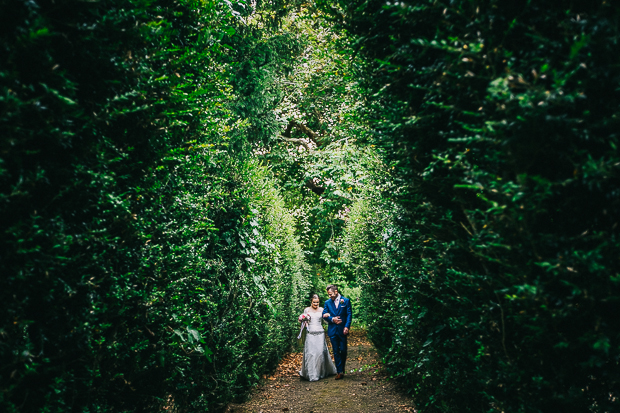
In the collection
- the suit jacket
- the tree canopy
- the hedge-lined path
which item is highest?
the tree canopy

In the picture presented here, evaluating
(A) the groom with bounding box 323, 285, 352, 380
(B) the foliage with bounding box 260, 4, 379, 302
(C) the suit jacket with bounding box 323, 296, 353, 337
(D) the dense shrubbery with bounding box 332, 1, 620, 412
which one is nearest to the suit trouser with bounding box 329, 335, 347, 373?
(A) the groom with bounding box 323, 285, 352, 380

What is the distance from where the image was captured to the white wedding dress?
10.3 metres

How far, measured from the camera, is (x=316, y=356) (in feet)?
33.8

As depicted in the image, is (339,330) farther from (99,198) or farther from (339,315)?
(99,198)

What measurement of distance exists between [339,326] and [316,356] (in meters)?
1.14

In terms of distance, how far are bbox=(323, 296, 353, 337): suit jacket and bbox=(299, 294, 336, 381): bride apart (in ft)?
1.32

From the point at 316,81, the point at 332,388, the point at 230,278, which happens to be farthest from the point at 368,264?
the point at 316,81

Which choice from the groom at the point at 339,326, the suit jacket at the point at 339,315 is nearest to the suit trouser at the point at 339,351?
the groom at the point at 339,326

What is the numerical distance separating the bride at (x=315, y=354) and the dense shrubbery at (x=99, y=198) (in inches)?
A: 217

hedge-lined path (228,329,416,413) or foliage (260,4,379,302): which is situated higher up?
foliage (260,4,379,302)

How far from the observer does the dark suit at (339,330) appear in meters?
9.93

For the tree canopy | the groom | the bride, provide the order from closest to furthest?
1. the tree canopy
2. the groom
3. the bride

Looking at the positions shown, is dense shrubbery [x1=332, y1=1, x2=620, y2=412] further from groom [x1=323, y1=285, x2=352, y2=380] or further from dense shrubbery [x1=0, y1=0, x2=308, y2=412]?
groom [x1=323, y1=285, x2=352, y2=380]

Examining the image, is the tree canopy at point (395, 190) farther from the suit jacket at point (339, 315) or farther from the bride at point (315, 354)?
the bride at point (315, 354)
